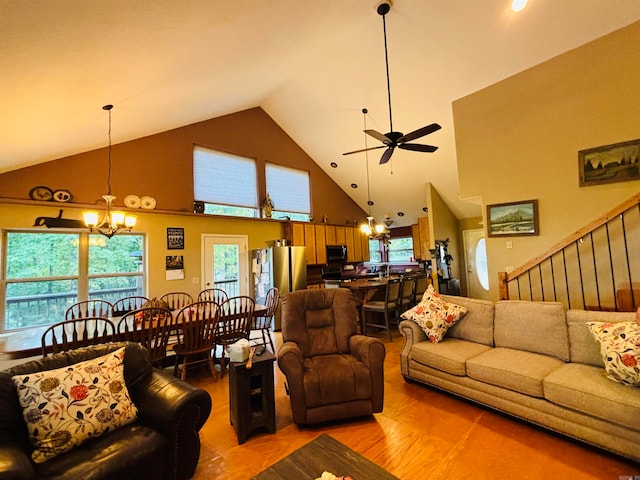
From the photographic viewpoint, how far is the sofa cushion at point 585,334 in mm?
2314

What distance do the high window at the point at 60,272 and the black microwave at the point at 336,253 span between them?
4.10m

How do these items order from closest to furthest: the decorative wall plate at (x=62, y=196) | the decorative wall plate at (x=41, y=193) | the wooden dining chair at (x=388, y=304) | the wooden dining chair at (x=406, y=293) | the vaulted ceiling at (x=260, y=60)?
1. the vaulted ceiling at (x=260, y=60)
2. the decorative wall plate at (x=41, y=193)
3. the decorative wall plate at (x=62, y=196)
4. the wooden dining chair at (x=388, y=304)
5. the wooden dining chair at (x=406, y=293)

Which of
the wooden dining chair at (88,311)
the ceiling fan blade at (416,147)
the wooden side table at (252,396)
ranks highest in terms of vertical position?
the ceiling fan blade at (416,147)

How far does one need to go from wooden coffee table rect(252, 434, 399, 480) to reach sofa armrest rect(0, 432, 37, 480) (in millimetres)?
995

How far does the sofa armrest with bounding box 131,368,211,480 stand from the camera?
5.57ft

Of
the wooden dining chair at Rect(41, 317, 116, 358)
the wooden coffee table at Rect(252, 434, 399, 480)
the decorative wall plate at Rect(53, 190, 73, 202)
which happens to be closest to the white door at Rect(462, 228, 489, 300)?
the wooden coffee table at Rect(252, 434, 399, 480)

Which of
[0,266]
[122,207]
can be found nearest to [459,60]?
[122,207]

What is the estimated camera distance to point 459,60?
4234mm

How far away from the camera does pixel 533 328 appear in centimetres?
266

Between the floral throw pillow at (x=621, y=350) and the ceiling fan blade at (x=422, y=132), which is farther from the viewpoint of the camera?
the ceiling fan blade at (x=422, y=132)

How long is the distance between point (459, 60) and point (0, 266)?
22.6 feet

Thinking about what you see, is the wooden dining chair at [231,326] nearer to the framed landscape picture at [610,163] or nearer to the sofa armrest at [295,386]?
the sofa armrest at [295,386]

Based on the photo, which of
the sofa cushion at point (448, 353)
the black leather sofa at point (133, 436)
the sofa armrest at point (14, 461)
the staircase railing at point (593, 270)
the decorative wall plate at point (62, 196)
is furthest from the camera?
the decorative wall plate at point (62, 196)

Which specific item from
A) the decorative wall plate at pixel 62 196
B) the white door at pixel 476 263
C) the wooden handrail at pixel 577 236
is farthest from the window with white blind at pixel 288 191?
the wooden handrail at pixel 577 236
